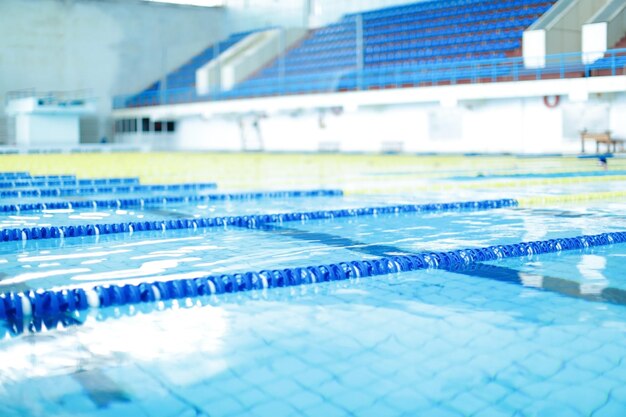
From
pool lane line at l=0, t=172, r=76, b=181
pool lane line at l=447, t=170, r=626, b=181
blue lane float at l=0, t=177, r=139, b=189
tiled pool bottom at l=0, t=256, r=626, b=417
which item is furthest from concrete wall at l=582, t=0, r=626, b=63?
tiled pool bottom at l=0, t=256, r=626, b=417

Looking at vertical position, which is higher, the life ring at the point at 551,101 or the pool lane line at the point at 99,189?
the life ring at the point at 551,101

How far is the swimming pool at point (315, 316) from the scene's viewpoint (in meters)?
1.77

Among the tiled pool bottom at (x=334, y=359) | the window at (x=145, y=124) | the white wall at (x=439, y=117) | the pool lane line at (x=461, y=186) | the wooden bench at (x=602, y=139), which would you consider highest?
the window at (x=145, y=124)

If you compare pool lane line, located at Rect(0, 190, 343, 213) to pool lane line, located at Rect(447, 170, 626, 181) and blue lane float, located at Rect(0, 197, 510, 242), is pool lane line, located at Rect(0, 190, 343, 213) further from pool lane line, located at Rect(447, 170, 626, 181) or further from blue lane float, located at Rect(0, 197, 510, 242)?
pool lane line, located at Rect(447, 170, 626, 181)

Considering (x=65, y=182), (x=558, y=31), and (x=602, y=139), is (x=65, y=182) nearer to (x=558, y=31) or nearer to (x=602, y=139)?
(x=602, y=139)

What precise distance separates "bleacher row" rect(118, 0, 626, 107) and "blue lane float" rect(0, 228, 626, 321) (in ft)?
33.3

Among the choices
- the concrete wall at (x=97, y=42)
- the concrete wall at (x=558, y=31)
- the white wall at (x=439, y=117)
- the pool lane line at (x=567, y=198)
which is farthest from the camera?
the concrete wall at (x=97, y=42)

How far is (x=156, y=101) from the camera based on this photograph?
23719 mm

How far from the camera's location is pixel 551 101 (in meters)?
14.2

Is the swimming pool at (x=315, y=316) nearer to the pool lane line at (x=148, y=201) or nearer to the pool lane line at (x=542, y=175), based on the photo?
the pool lane line at (x=148, y=201)

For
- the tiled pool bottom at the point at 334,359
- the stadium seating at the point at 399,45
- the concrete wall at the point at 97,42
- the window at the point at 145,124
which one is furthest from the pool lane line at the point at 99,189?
the window at the point at 145,124

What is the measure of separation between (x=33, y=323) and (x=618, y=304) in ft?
6.35

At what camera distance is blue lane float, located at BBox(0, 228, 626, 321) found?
2.56 m

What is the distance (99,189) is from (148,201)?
1603mm
